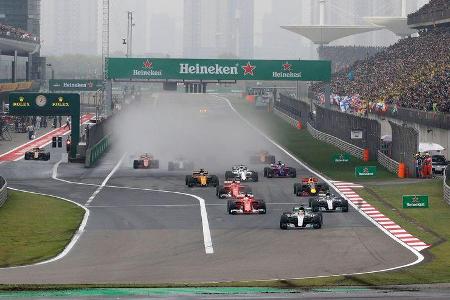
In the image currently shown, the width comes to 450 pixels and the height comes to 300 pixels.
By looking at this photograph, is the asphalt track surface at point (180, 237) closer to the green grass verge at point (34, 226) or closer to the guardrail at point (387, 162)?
the green grass verge at point (34, 226)

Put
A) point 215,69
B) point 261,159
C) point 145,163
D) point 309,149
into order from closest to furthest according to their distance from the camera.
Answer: point 145,163
point 261,159
point 309,149
point 215,69

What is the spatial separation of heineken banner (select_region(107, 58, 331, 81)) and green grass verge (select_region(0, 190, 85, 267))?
4066cm

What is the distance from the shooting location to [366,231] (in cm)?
4475

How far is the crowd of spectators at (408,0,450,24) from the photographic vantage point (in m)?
128

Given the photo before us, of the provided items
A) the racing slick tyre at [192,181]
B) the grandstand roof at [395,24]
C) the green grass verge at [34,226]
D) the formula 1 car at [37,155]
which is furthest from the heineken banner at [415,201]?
the grandstand roof at [395,24]

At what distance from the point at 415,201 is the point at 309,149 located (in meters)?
41.3

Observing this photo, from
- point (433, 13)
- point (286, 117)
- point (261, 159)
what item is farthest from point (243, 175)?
point (433, 13)

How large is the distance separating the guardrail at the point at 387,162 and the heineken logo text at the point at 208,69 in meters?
26.7

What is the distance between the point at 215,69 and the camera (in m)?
102

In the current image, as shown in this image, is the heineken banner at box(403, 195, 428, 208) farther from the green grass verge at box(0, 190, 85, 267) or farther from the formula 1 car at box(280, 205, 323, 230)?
the green grass verge at box(0, 190, 85, 267)

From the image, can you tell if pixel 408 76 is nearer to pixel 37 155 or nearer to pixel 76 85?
pixel 37 155

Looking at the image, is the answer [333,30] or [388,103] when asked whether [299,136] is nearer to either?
[388,103]

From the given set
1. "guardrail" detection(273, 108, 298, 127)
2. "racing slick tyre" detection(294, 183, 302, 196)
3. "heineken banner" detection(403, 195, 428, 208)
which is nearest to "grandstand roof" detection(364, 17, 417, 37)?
"guardrail" detection(273, 108, 298, 127)

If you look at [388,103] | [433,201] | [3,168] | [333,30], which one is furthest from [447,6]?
[433,201]
